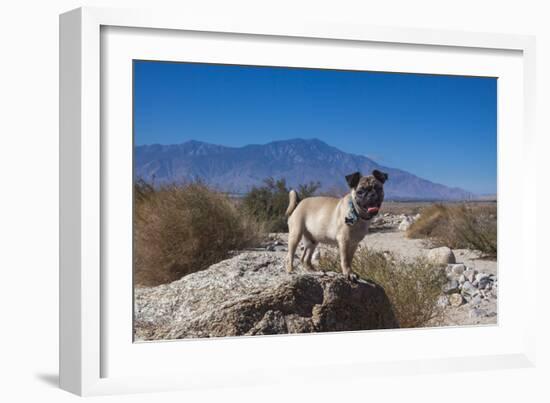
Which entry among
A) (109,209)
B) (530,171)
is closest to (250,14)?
(109,209)

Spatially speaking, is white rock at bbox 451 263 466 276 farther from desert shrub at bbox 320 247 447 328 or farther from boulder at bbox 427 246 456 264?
desert shrub at bbox 320 247 447 328

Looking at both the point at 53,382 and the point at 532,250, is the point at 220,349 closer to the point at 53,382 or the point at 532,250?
the point at 53,382

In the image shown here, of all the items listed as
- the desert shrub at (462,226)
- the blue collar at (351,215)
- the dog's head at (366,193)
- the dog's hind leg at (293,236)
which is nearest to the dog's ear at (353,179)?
the dog's head at (366,193)

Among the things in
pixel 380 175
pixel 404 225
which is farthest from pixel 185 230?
pixel 404 225

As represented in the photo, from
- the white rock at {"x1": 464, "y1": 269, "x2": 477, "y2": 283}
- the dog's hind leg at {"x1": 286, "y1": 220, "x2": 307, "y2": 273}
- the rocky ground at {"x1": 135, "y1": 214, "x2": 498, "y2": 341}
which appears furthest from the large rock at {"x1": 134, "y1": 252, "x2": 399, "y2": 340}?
the white rock at {"x1": 464, "y1": 269, "x2": 477, "y2": 283}

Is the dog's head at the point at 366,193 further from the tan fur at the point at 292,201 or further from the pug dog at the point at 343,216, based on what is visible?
the tan fur at the point at 292,201

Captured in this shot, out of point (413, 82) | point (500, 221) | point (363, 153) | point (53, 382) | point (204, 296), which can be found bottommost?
point (53, 382)
